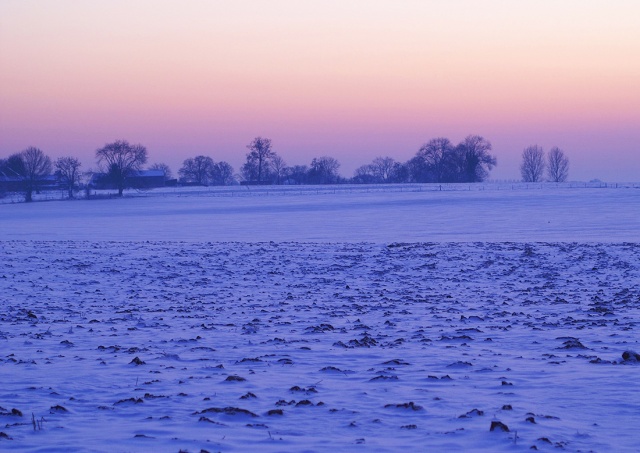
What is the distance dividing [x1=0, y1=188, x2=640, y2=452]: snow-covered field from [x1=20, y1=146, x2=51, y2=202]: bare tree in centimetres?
9536

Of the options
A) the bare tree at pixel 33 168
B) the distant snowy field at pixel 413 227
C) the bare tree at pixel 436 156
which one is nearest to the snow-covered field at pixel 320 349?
the distant snowy field at pixel 413 227

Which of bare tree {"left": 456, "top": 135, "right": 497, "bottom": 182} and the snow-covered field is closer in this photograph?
the snow-covered field

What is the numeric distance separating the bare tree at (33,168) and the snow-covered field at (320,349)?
9536cm

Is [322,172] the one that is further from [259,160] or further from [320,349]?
[320,349]

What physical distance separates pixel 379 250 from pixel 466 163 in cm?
14129

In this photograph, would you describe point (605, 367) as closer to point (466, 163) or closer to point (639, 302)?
point (639, 302)

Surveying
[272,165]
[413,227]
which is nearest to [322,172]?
[272,165]

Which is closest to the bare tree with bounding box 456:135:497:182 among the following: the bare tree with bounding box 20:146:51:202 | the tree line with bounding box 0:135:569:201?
the tree line with bounding box 0:135:569:201

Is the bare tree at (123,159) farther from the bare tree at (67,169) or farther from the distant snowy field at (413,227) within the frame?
the distant snowy field at (413,227)

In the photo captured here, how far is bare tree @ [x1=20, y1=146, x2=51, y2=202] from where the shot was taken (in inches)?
4569

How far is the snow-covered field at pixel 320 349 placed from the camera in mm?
6750

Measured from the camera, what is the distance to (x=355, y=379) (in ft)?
29.1

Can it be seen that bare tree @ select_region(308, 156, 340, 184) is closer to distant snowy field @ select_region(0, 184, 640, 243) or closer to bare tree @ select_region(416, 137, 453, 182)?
bare tree @ select_region(416, 137, 453, 182)

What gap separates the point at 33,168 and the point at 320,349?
122 m
